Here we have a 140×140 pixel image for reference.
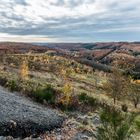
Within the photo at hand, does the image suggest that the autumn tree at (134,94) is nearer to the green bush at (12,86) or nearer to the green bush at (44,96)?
the green bush at (12,86)

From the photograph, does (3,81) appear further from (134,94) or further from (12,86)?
(134,94)

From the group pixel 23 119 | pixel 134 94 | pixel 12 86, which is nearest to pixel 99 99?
pixel 12 86

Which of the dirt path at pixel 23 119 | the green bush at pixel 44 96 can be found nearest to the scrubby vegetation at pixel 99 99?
the green bush at pixel 44 96

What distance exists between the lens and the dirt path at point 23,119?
82.3 feet

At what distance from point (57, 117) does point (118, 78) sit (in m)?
31.4

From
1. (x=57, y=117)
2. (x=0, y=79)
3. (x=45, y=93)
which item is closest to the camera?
(x=57, y=117)

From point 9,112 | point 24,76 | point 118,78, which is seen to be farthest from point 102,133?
point 118,78

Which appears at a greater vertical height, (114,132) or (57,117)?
(114,132)

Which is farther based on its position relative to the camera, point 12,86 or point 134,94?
point 134,94

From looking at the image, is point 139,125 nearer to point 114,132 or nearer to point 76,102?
point 114,132

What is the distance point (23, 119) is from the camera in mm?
27000

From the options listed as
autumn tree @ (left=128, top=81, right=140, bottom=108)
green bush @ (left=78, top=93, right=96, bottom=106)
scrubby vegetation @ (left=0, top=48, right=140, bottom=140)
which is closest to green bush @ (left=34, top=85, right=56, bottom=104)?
scrubby vegetation @ (left=0, top=48, right=140, bottom=140)

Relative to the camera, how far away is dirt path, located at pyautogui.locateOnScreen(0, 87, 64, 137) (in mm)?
25078

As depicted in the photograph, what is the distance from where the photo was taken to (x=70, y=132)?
27422 millimetres
